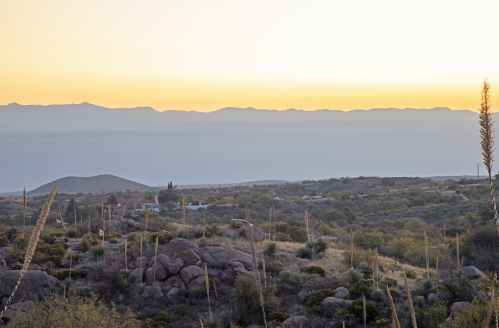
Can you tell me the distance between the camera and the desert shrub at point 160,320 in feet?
54.1

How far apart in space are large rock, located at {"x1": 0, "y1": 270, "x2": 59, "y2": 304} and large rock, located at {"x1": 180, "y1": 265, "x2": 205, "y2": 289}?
16.0 ft

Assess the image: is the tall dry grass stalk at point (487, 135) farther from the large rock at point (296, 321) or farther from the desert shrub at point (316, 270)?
the desert shrub at point (316, 270)

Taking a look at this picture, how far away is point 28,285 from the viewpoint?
17.6 metres

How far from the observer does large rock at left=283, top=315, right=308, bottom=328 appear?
15690 mm

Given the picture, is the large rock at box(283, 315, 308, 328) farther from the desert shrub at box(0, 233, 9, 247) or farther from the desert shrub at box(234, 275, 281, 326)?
the desert shrub at box(0, 233, 9, 247)

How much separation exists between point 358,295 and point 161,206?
31127 millimetres

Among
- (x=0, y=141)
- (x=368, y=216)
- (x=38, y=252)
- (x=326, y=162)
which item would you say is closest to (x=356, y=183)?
(x=368, y=216)

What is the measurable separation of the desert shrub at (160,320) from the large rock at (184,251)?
3.88 meters

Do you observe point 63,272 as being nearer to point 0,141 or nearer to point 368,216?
point 368,216

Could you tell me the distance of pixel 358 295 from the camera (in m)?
18.3

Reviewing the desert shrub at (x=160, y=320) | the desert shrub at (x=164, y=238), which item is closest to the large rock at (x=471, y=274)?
the desert shrub at (x=160, y=320)

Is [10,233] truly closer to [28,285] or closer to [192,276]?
[28,285]

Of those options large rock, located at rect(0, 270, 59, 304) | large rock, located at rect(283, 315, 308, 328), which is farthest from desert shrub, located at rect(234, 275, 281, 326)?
large rock, located at rect(0, 270, 59, 304)

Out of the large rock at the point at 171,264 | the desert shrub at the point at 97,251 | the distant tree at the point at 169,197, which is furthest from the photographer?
the distant tree at the point at 169,197
